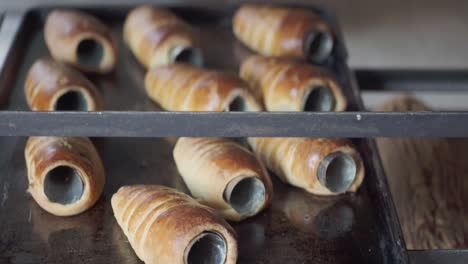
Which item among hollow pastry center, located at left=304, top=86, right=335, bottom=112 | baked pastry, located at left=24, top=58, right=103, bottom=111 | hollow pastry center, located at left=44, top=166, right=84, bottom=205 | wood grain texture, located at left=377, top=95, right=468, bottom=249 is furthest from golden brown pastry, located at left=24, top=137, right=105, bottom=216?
wood grain texture, located at left=377, top=95, right=468, bottom=249

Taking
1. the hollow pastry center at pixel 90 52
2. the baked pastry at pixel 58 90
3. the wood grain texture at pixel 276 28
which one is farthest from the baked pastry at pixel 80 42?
the wood grain texture at pixel 276 28

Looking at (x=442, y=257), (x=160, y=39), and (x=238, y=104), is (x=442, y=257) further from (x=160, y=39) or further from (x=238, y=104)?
(x=160, y=39)

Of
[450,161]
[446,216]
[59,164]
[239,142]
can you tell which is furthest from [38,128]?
[450,161]

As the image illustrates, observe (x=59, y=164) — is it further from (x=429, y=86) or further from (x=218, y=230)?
(x=429, y=86)

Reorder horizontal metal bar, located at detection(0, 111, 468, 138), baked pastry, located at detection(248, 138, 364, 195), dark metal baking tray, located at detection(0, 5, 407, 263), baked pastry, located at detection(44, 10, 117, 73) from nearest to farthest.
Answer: horizontal metal bar, located at detection(0, 111, 468, 138), dark metal baking tray, located at detection(0, 5, 407, 263), baked pastry, located at detection(248, 138, 364, 195), baked pastry, located at detection(44, 10, 117, 73)

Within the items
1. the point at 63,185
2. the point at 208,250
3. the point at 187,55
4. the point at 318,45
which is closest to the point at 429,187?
the point at 318,45

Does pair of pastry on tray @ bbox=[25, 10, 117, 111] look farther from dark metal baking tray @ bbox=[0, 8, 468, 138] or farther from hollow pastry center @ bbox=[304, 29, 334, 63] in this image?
hollow pastry center @ bbox=[304, 29, 334, 63]

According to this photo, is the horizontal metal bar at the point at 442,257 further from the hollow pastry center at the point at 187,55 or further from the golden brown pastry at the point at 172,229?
the hollow pastry center at the point at 187,55
